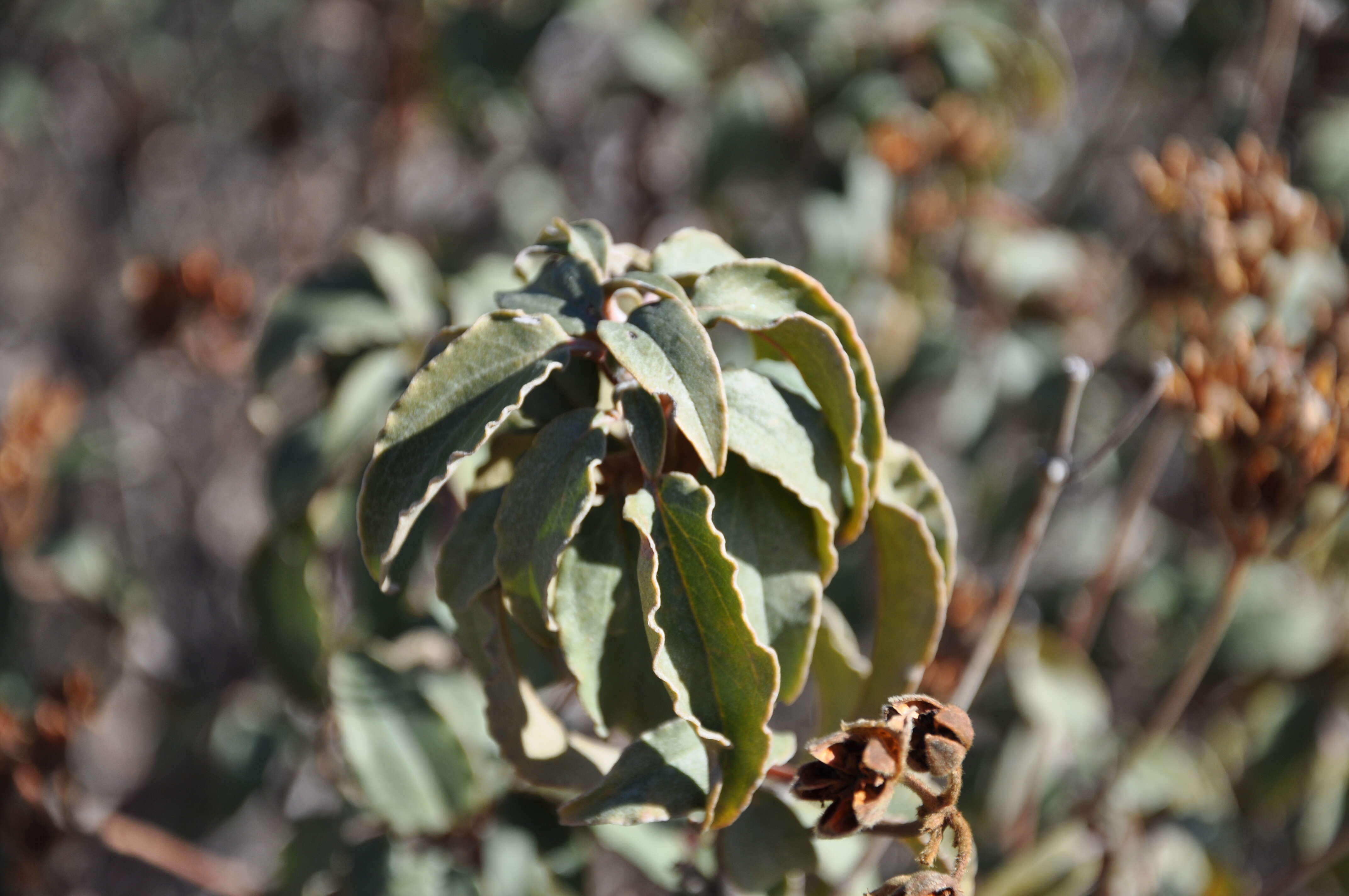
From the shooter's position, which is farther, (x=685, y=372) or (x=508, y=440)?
(x=508, y=440)

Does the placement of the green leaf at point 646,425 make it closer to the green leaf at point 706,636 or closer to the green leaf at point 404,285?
the green leaf at point 706,636

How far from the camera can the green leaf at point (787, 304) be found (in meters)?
0.62

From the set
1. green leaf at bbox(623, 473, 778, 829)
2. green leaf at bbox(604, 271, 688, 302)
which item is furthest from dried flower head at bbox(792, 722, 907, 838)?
green leaf at bbox(604, 271, 688, 302)

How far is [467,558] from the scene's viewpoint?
642 mm

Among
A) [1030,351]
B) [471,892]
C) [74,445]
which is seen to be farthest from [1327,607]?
[74,445]

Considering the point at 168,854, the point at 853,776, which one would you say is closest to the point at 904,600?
the point at 853,776

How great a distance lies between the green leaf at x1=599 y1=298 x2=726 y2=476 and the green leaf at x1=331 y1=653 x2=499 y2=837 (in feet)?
1.60

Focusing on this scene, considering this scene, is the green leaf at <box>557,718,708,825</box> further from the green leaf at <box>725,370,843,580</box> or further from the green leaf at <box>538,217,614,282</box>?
the green leaf at <box>538,217,614,282</box>

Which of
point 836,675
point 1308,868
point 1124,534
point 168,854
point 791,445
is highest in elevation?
point 791,445

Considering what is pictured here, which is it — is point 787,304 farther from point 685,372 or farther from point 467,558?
point 467,558

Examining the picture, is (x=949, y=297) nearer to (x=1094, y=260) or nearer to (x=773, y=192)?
(x=1094, y=260)

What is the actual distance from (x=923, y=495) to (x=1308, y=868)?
0.57 m

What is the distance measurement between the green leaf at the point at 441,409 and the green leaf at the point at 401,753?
39 cm

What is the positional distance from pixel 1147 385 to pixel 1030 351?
16 centimetres
